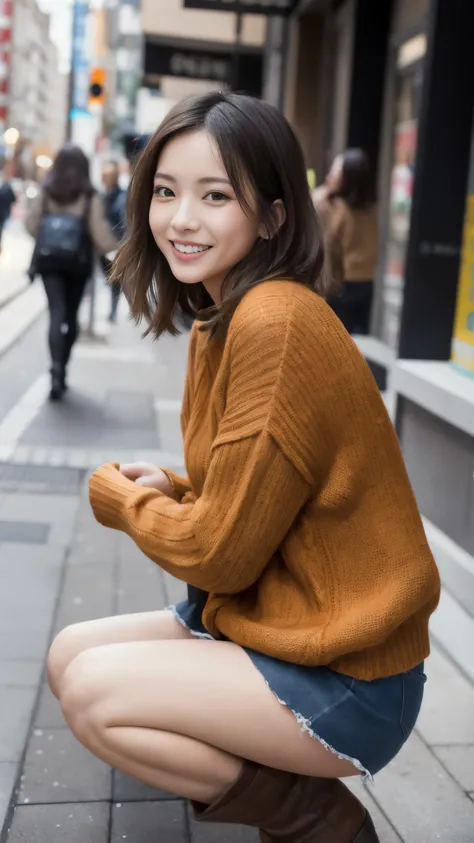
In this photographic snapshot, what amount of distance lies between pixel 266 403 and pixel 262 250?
392mm

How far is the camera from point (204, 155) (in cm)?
199

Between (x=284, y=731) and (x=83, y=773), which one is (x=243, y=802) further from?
(x=83, y=773)

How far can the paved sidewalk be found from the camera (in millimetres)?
2600

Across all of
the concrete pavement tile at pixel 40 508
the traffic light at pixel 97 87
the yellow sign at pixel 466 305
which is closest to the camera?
the yellow sign at pixel 466 305

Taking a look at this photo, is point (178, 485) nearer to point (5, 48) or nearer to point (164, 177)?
point (164, 177)

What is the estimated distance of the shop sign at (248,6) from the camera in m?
11.3

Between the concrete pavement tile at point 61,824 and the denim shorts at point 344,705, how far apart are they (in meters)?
0.82

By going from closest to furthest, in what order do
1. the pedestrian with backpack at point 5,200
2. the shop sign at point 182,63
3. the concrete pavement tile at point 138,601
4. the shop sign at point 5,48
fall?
the concrete pavement tile at point 138,601, the shop sign at point 182,63, the pedestrian with backpack at point 5,200, the shop sign at point 5,48

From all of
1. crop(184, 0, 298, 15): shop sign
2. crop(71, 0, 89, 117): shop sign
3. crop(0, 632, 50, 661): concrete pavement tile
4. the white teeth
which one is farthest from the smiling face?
crop(71, 0, 89, 117): shop sign

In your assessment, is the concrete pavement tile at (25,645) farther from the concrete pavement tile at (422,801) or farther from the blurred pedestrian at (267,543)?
the blurred pedestrian at (267,543)

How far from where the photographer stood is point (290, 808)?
2041 mm

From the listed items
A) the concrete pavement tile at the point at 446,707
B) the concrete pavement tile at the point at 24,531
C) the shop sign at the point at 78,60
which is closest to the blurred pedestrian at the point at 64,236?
the concrete pavement tile at the point at 24,531

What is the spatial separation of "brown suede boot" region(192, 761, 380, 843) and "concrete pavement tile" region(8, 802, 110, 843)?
546 mm

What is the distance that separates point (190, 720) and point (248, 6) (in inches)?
429
